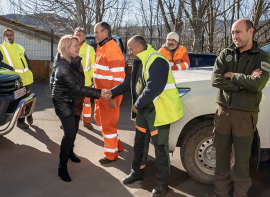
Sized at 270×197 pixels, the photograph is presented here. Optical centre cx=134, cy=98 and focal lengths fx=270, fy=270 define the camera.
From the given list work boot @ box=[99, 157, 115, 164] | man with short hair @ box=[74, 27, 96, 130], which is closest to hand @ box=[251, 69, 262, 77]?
work boot @ box=[99, 157, 115, 164]

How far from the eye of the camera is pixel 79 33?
5.32m

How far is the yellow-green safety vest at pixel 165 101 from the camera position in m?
3.12

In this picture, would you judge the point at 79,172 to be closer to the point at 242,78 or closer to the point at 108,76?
the point at 108,76

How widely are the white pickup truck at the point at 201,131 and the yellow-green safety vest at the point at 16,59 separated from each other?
3.40 meters

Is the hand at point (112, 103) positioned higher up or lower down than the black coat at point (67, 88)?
lower down

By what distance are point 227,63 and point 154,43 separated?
10.9m

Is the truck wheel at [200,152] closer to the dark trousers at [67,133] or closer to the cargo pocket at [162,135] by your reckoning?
the cargo pocket at [162,135]

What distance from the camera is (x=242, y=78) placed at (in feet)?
8.72

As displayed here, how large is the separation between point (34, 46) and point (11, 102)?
30.7ft

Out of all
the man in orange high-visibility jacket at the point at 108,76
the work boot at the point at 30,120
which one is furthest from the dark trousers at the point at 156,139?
the work boot at the point at 30,120

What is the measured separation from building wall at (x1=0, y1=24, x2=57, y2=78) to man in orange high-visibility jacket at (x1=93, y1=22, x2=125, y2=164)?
867 centimetres

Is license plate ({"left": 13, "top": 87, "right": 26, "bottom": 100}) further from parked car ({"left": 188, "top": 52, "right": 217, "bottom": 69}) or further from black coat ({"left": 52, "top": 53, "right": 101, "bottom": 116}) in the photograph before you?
parked car ({"left": 188, "top": 52, "right": 217, "bottom": 69})

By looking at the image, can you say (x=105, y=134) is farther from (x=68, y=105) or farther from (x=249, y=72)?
(x=249, y=72)

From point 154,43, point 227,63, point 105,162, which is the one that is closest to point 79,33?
point 105,162
